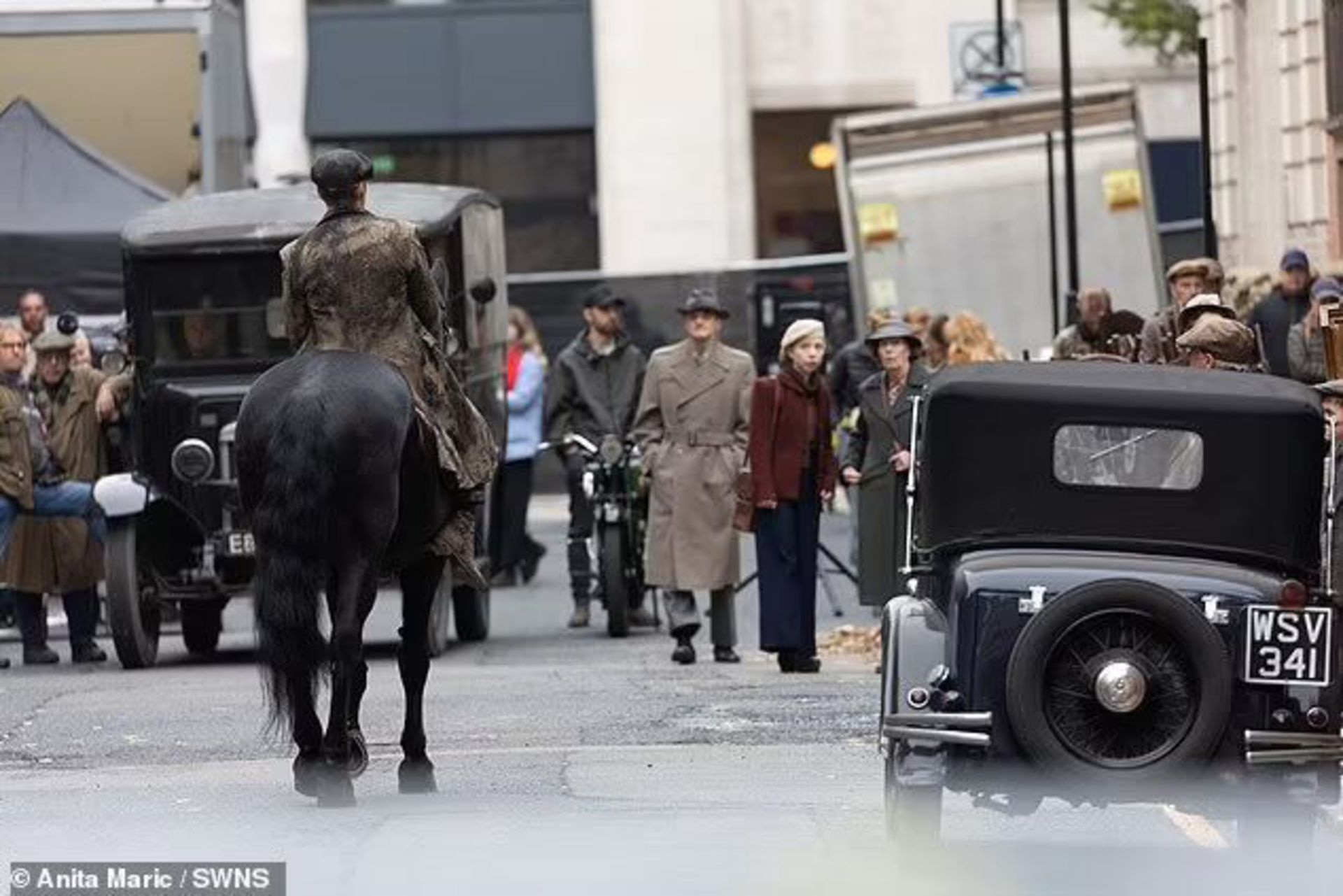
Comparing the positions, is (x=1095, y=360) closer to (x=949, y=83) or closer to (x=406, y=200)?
(x=406, y=200)

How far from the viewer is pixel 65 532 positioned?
71.4 ft

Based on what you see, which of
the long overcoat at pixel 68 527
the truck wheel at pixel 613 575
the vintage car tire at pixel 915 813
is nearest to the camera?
the vintage car tire at pixel 915 813

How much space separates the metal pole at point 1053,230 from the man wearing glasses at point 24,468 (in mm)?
9727

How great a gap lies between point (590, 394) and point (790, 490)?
4.70 metres

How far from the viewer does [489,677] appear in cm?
1931

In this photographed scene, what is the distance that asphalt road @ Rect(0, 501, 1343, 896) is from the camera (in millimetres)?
10930

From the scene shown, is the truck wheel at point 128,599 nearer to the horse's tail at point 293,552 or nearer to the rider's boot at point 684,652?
the rider's boot at point 684,652

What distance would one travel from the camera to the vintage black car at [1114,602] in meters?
11.0

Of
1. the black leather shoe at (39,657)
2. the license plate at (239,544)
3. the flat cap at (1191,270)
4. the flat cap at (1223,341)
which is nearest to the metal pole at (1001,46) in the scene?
the black leather shoe at (39,657)

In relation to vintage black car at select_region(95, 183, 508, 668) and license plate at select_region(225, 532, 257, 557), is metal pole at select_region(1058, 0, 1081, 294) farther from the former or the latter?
license plate at select_region(225, 532, 257, 557)

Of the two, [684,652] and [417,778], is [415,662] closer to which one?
[417,778]

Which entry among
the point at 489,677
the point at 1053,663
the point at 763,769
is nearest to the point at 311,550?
the point at 763,769

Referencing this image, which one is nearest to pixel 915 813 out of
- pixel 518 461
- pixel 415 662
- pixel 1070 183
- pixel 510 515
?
pixel 415 662

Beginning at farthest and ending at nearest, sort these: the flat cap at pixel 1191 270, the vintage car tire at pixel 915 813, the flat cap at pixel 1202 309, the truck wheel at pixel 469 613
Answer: the truck wheel at pixel 469 613 < the flat cap at pixel 1191 270 < the flat cap at pixel 1202 309 < the vintage car tire at pixel 915 813
